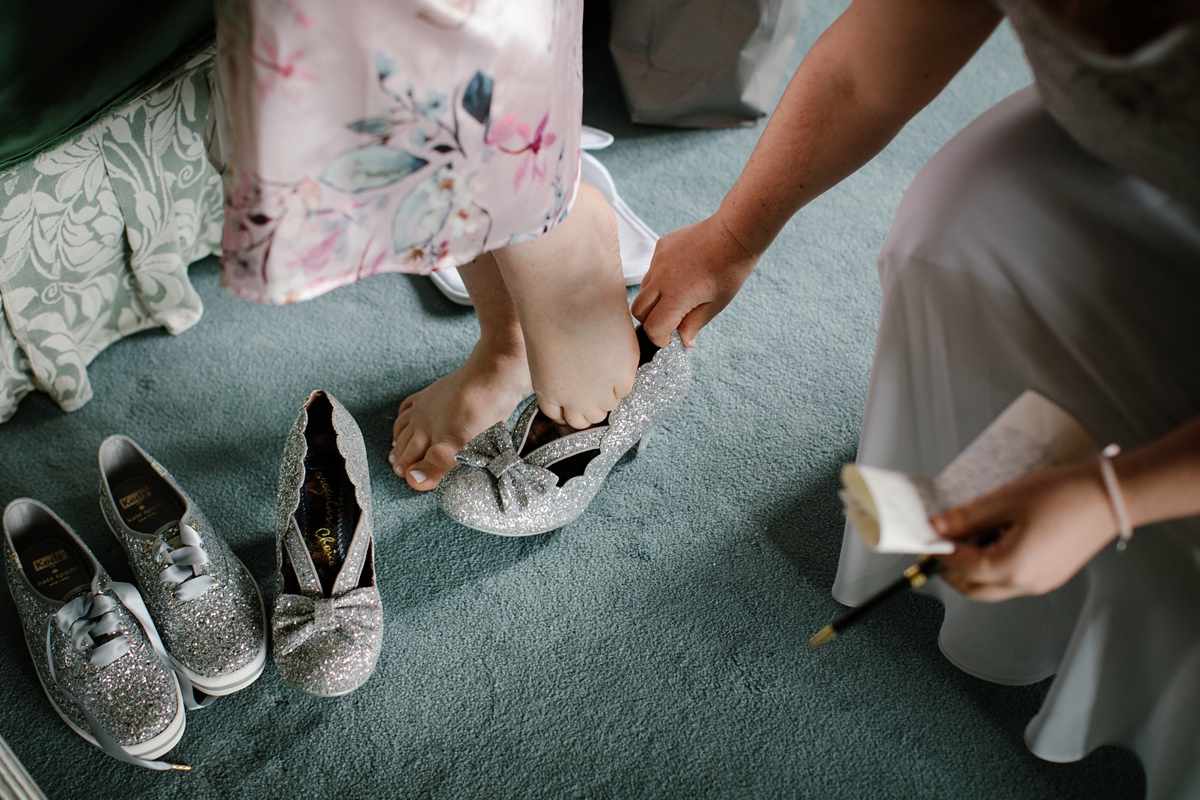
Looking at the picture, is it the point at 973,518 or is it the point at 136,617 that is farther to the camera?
the point at 136,617

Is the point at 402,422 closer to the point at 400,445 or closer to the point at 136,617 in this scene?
the point at 400,445

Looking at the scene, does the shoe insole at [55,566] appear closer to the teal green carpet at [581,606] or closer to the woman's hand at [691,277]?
the teal green carpet at [581,606]

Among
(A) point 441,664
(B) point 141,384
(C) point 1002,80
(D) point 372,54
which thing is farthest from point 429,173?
(C) point 1002,80

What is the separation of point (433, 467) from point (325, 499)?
4.9 inches

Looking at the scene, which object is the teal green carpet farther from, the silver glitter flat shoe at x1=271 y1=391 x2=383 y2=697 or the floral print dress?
the floral print dress

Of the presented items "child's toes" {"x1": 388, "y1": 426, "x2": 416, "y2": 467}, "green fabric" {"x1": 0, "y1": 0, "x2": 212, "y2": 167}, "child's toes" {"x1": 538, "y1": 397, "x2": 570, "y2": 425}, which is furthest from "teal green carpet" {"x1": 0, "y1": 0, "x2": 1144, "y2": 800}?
"green fabric" {"x1": 0, "y1": 0, "x2": 212, "y2": 167}

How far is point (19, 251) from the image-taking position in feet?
2.61

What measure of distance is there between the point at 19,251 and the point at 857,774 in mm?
1010

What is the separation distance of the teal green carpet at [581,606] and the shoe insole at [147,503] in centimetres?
7

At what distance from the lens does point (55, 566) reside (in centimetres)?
74

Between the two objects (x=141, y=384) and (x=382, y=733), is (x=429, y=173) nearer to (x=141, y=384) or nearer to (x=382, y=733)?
(x=382, y=733)

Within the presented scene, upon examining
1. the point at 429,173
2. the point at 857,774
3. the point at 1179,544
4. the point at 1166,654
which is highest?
the point at 429,173

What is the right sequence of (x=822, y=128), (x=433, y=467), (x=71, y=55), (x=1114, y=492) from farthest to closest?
(x=433, y=467) < (x=71, y=55) < (x=822, y=128) < (x=1114, y=492)

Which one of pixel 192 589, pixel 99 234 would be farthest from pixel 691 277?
pixel 99 234
